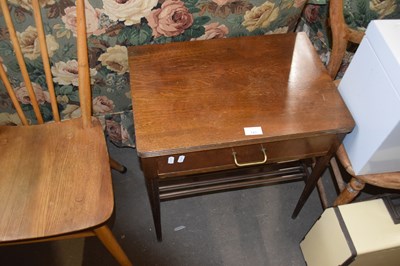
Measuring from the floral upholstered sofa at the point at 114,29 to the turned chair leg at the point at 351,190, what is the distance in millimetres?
556

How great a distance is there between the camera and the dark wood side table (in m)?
0.82

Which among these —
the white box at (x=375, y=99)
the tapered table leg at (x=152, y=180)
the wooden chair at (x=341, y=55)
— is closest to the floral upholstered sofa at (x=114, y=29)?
the wooden chair at (x=341, y=55)

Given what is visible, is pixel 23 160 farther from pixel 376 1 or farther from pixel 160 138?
pixel 376 1

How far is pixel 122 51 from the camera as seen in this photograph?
1.09m

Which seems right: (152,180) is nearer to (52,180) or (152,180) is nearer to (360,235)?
(52,180)

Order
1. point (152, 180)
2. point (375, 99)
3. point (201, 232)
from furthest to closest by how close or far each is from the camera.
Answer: point (201, 232) → point (152, 180) → point (375, 99)

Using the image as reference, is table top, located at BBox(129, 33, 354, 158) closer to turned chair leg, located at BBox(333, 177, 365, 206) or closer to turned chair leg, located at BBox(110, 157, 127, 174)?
turned chair leg, located at BBox(333, 177, 365, 206)

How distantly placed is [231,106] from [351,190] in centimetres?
50

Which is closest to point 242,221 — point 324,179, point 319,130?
point 324,179

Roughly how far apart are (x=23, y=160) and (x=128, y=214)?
20.5 inches

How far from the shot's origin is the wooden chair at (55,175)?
88 centimetres

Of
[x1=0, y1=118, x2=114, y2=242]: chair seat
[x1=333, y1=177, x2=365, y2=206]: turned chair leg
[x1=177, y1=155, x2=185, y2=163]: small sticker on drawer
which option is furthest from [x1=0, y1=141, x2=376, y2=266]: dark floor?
[x1=177, y1=155, x2=185, y2=163]: small sticker on drawer

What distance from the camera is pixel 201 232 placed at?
4.43 ft

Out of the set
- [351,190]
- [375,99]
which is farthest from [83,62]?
[351,190]
